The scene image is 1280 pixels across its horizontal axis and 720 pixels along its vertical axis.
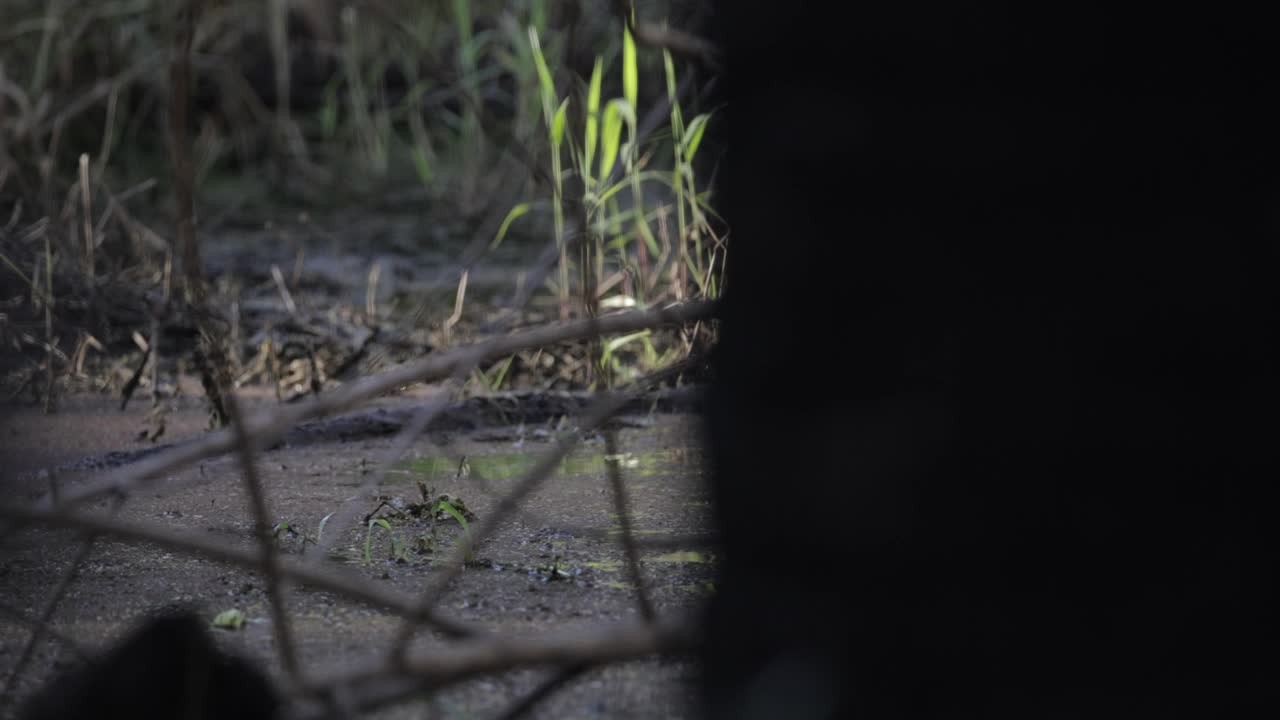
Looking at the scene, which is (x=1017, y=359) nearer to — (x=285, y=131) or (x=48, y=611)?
(x=48, y=611)

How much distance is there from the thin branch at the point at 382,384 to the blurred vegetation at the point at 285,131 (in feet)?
6.22

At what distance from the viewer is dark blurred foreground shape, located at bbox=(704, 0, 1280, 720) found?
821 mm

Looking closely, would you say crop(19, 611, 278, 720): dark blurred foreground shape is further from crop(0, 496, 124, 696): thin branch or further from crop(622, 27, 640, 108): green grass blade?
crop(622, 27, 640, 108): green grass blade

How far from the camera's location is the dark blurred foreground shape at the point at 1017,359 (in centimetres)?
82

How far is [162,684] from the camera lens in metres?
1.11

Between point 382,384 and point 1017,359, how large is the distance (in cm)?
54

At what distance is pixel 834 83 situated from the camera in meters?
0.89

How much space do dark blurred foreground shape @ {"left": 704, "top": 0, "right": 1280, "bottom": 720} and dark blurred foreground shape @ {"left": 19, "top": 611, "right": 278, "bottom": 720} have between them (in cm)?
47

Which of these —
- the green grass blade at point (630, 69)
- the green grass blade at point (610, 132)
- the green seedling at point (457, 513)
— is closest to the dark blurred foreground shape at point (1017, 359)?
the green seedling at point (457, 513)

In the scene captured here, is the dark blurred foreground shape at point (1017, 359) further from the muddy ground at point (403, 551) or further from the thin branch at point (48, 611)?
the thin branch at point (48, 611)

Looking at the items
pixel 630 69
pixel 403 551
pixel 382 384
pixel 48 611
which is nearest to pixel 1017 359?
pixel 382 384

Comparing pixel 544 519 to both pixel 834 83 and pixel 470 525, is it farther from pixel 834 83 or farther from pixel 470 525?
pixel 834 83

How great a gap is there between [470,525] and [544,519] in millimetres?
128

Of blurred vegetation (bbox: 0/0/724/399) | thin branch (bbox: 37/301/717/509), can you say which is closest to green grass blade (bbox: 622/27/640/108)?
blurred vegetation (bbox: 0/0/724/399)
